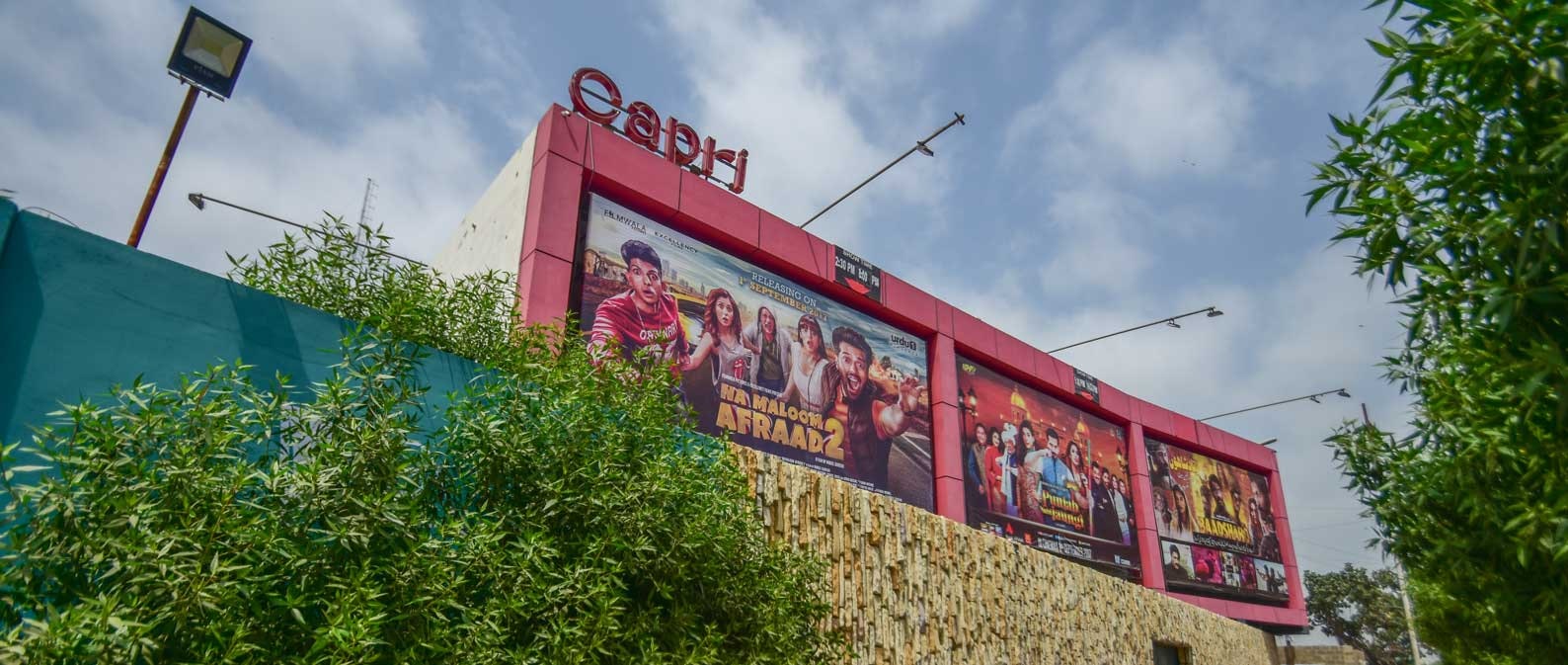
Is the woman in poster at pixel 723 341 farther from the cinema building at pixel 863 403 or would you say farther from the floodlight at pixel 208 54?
the floodlight at pixel 208 54

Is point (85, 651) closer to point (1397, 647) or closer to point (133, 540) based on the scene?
point (133, 540)

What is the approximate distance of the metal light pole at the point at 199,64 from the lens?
4.97 metres

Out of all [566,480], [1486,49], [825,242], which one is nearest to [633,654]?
[566,480]

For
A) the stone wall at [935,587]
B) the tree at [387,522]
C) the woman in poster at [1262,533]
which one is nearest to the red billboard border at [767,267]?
the tree at [387,522]

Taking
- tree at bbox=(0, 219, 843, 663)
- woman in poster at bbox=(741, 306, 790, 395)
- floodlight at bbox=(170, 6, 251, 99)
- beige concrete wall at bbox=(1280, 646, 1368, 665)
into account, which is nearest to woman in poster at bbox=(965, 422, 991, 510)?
woman in poster at bbox=(741, 306, 790, 395)

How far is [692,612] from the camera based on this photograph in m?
4.68

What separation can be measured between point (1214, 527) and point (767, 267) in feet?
47.8

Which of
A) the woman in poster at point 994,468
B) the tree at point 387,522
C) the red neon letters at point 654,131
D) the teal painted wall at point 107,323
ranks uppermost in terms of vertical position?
the red neon letters at point 654,131

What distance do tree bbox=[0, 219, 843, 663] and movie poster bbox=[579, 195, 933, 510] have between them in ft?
14.0

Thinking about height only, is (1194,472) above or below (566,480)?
above

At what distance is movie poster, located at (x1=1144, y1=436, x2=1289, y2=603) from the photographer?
1923 cm

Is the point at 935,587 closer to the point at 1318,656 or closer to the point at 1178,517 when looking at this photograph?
the point at 1178,517

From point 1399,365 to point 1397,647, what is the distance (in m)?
43.5

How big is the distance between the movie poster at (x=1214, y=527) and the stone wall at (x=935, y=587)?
8215 mm
